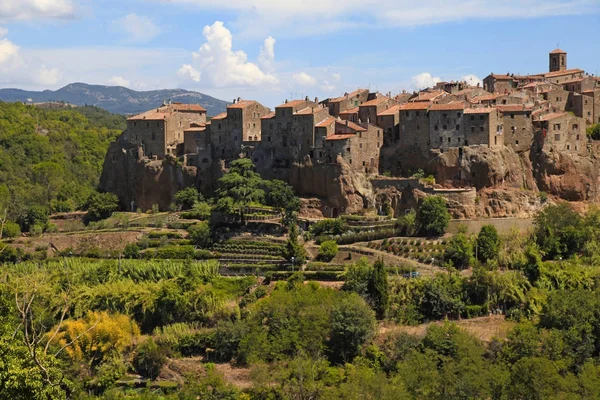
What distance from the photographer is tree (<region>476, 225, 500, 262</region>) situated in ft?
180

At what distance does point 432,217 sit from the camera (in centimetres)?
5769

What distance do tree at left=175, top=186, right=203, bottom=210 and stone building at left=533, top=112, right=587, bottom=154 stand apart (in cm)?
2620

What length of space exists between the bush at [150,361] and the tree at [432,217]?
19428 mm

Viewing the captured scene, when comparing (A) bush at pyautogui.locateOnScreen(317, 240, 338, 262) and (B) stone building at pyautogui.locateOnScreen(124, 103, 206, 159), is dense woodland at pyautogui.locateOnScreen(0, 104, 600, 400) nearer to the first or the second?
(A) bush at pyautogui.locateOnScreen(317, 240, 338, 262)

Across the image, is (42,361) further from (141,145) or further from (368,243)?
(141,145)

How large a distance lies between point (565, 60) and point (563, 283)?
41.2 meters

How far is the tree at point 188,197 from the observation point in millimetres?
69125

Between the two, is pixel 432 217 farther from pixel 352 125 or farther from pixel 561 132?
pixel 561 132

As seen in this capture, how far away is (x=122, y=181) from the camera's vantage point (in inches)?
2975

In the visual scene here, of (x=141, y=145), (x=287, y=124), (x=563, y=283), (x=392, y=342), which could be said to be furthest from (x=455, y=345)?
(x=141, y=145)

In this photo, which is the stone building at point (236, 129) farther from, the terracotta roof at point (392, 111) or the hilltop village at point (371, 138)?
the terracotta roof at point (392, 111)

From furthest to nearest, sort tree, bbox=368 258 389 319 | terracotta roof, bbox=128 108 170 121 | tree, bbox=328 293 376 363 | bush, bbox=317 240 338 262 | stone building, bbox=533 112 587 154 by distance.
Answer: terracotta roof, bbox=128 108 170 121 → stone building, bbox=533 112 587 154 → bush, bbox=317 240 338 262 → tree, bbox=368 258 389 319 → tree, bbox=328 293 376 363

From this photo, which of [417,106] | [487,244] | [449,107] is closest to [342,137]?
[417,106]

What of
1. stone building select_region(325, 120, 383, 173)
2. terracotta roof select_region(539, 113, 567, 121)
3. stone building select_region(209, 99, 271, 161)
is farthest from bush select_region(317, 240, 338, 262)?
terracotta roof select_region(539, 113, 567, 121)
